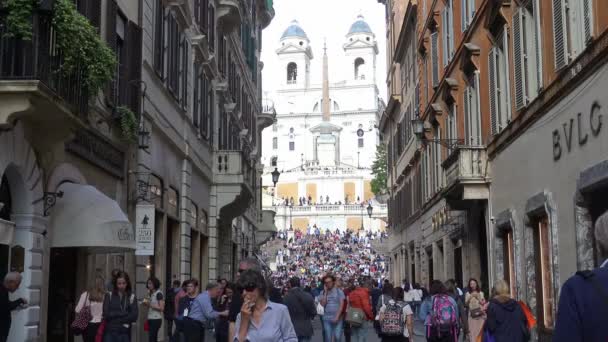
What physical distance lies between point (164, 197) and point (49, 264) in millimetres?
7864

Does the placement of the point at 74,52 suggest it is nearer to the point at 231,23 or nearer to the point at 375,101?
the point at 231,23

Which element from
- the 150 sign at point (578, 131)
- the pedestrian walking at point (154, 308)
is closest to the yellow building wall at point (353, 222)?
the pedestrian walking at point (154, 308)

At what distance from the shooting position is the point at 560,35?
14266 mm

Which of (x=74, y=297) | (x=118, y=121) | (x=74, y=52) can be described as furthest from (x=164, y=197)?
(x=74, y=52)

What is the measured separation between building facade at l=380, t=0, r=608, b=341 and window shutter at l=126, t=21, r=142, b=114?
7321mm

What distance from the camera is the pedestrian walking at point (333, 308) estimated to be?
16797 millimetres

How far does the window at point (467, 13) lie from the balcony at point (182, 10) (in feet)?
23.2

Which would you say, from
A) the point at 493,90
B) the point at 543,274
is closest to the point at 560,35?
the point at 543,274

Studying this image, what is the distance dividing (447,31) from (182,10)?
7.88m

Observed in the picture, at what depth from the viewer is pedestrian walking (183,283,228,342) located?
1316cm

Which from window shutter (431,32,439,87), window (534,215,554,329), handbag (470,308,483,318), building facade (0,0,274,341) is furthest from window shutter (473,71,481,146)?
handbag (470,308,483,318)

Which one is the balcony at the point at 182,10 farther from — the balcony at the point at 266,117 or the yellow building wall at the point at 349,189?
the yellow building wall at the point at 349,189

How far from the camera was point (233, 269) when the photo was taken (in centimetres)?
3647

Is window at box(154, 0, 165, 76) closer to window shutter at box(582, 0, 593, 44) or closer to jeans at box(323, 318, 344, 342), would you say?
jeans at box(323, 318, 344, 342)
